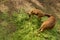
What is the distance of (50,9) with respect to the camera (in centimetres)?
521

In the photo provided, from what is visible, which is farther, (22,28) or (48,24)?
(22,28)

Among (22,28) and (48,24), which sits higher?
(48,24)

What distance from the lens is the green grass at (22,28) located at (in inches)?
162

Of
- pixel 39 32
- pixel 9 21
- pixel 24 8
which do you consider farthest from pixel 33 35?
pixel 24 8

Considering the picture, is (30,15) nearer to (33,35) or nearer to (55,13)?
(33,35)

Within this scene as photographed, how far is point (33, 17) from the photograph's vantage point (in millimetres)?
4449

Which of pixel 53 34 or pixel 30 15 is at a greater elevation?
pixel 30 15

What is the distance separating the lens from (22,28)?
4375 mm

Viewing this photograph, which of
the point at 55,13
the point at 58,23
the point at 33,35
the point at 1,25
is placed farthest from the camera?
the point at 55,13

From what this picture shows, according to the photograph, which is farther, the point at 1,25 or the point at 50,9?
the point at 50,9

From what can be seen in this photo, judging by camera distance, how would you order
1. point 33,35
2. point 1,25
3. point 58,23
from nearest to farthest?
point 33,35 → point 1,25 → point 58,23

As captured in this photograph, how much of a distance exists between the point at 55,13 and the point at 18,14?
0.95 m

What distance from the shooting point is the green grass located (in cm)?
411

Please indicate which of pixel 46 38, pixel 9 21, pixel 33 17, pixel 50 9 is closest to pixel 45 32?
pixel 46 38
